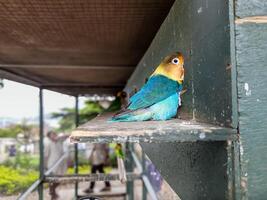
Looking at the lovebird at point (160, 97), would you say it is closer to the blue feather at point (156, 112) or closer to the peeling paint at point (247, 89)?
→ the blue feather at point (156, 112)

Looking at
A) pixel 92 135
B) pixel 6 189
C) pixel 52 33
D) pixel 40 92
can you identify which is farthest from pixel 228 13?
pixel 40 92

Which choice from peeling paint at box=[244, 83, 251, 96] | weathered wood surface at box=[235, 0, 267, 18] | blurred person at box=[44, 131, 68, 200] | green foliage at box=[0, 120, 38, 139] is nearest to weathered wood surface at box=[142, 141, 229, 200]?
peeling paint at box=[244, 83, 251, 96]

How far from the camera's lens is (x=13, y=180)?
264 centimetres

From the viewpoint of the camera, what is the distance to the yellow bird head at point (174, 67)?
99 centimetres

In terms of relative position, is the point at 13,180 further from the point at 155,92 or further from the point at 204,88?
the point at 204,88

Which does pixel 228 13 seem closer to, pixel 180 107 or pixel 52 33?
pixel 180 107

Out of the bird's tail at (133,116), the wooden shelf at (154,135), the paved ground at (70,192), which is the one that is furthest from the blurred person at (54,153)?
the wooden shelf at (154,135)

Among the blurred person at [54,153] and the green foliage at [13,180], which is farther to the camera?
the blurred person at [54,153]

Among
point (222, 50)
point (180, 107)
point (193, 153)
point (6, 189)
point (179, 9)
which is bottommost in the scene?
point (6, 189)

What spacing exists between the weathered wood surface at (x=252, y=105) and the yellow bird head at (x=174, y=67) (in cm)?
33

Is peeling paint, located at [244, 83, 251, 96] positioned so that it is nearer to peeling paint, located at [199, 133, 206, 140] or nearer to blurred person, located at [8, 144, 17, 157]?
peeling paint, located at [199, 133, 206, 140]

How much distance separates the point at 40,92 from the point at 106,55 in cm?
203

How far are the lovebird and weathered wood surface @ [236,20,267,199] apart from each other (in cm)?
33

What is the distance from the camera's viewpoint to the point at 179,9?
108 cm
